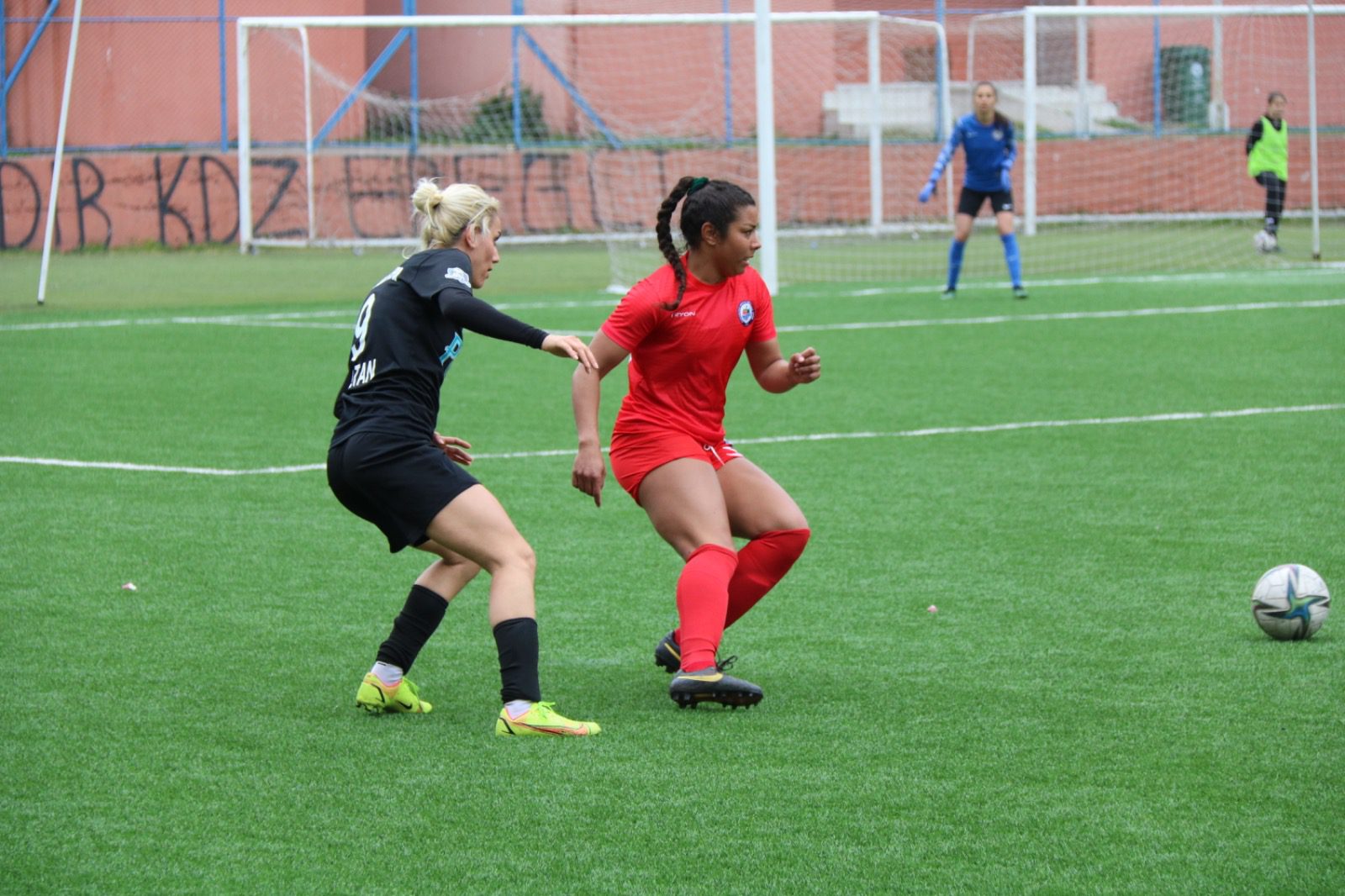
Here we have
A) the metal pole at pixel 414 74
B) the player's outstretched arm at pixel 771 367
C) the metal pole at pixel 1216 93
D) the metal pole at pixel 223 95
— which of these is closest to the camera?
the player's outstretched arm at pixel 771 367

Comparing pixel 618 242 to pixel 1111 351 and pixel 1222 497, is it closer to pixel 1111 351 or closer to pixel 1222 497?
pixel 1111 351

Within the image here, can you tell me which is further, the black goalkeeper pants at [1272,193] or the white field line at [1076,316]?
the black goalkeeper pants at [1272,193]

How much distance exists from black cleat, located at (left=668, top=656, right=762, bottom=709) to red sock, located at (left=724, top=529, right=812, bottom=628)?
1.56 feet

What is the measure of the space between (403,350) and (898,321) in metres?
12.0

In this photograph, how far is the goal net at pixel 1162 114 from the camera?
100ft

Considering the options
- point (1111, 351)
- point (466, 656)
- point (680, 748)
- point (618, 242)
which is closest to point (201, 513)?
point (466, 656)

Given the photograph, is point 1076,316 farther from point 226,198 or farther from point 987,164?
point 226,198

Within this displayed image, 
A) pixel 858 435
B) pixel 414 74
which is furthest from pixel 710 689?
pixel 414 74

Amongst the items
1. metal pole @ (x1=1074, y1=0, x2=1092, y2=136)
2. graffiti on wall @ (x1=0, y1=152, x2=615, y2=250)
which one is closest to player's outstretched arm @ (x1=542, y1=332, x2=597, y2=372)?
graffiti on wall @ (x1=0, y1=152, x2=615, y2=250)

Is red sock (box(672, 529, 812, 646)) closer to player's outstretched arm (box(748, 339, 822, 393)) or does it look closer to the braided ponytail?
player's outstretched arm (box(748, 339, 822, 393))

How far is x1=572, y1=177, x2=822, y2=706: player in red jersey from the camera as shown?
530 cm

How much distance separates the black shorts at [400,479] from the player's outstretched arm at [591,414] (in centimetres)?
38

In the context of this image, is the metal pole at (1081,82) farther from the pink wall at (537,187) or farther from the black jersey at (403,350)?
the black jersey at (403,350)

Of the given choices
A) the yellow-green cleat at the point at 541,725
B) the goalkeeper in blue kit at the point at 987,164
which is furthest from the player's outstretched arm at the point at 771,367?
the goalkeeper in blue kit at the point at 987,164
